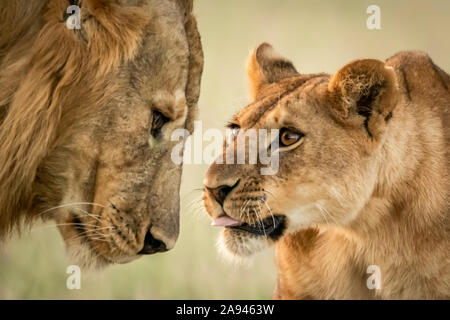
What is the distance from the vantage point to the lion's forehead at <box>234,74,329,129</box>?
12.8 ft

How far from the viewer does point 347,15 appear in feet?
36.2

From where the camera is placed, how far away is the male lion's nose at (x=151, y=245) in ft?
12.7

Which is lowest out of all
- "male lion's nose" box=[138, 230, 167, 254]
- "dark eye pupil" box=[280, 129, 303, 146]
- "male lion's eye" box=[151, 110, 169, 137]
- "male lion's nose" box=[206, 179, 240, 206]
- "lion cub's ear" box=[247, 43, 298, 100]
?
"male lion's nose" box=[138, 230, 167, 254]

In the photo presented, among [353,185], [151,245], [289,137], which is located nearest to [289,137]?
[289,137]

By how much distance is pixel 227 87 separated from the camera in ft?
29.5

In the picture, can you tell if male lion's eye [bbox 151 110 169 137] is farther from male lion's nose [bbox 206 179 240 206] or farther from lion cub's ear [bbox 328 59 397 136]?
lion cub's ear [bbox 328 59 397 136]

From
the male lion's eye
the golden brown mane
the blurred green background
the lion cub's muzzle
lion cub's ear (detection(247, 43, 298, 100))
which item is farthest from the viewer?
the blurred green background

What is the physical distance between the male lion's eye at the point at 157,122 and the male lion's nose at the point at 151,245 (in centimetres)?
47

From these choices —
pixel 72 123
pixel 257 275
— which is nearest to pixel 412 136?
pixel 72 123

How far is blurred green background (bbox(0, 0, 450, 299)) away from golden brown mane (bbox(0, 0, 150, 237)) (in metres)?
0.72

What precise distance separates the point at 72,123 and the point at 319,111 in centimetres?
115

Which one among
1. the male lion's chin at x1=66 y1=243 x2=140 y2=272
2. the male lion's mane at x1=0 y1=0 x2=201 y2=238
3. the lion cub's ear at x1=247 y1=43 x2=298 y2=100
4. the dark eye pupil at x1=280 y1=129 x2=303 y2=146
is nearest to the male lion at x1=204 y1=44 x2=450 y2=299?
the dark eye pupil at x1=280 y1=129 x2=303 y2=146

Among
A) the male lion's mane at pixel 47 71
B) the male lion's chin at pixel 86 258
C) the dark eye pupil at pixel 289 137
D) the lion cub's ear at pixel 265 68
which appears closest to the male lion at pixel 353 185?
the dark eye pupil at pixel 289 137

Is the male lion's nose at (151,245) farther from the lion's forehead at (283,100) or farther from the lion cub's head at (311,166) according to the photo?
the lion's forehead at (283,100)
